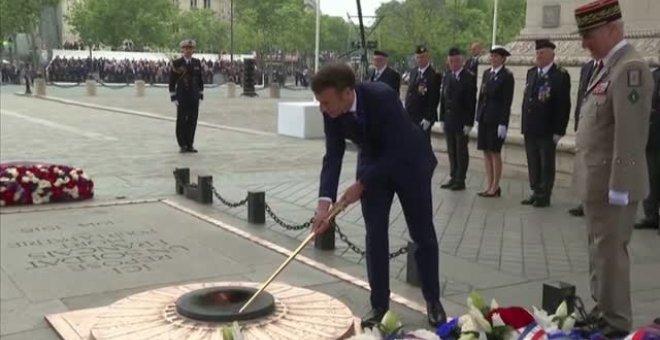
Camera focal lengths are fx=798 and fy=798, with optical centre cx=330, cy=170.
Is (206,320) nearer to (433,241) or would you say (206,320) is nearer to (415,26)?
(433,241)

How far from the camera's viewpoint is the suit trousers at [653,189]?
788cm

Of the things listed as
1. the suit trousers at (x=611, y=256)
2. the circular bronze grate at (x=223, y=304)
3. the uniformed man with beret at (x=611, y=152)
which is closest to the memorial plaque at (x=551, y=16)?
the uniformed man with beret at (x=611, y=152)

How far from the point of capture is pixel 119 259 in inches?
252

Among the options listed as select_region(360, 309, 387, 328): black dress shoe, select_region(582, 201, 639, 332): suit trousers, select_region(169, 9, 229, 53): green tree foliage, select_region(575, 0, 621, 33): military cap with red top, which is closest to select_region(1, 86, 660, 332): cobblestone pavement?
select_region(582, 201, 639, 332): suit trousers

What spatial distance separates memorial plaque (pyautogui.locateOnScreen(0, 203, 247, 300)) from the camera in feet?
19.1

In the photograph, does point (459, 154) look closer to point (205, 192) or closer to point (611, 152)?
point (205, 192)

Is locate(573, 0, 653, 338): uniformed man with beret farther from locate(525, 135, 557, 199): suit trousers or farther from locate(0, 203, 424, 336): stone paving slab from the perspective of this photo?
locate(525, 135, 557, 199): suit trousers

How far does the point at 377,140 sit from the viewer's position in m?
4.45

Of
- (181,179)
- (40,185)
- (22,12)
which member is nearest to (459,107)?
(181,179)

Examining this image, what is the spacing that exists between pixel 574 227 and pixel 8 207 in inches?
233

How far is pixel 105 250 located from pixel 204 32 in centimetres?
7096

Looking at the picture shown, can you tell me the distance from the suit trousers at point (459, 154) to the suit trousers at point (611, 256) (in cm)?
581

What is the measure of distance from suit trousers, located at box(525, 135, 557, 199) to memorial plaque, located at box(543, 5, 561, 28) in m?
3.70

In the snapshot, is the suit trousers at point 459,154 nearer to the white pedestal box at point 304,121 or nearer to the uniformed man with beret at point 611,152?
the uniformed man with beret at point 611,152
